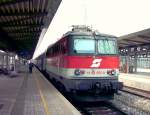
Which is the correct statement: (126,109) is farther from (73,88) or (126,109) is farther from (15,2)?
(15,2)

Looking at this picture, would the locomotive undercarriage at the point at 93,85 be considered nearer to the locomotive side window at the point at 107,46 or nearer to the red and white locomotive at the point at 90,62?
the red and white locomotive at the point at 90,62

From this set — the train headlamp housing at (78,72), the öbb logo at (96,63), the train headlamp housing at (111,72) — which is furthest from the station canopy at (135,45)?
the train headlamp housing at (78,72)

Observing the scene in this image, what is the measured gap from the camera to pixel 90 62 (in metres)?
15.0

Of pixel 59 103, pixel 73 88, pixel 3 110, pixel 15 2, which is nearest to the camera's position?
pixel 3 110

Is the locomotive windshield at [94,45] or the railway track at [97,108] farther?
the locomotive windshield at [94,45]

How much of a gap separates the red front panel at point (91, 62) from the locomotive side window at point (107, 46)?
295 millimetres

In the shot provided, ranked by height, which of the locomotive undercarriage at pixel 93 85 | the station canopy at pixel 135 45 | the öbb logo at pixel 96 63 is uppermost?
the station canopy at pixel 135 45

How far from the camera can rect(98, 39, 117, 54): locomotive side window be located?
15.5m

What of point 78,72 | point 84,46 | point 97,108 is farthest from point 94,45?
point 97,108

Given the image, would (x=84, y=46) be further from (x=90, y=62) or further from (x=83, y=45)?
(x=90, y=62)

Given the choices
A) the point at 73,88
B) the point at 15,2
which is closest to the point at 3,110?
the point at 73,88

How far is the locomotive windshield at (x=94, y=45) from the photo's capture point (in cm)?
1522

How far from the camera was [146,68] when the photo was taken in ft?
Result: 163

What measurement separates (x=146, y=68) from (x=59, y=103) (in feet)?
123
